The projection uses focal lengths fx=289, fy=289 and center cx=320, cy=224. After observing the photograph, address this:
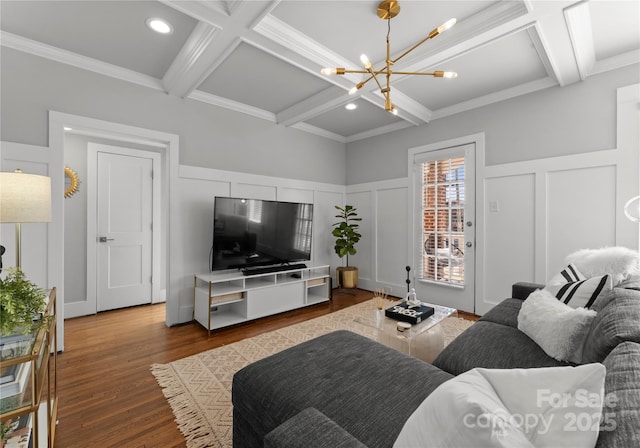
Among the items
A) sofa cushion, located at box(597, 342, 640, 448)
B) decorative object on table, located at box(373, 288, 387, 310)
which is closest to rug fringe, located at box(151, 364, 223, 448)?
sofa cushion, located at box(597, 342, 640, 448)

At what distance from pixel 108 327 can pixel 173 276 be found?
878mm

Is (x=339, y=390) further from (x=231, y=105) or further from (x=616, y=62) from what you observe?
(x=616, y=62)

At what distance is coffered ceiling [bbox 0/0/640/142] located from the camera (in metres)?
2.04

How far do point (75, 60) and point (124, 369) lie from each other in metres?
2.75

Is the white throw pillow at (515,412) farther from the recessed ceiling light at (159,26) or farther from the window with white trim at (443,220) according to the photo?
the window with white trim at (443,220)

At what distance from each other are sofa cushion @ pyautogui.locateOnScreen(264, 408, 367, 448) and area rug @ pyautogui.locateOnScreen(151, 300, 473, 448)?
38.3 inches

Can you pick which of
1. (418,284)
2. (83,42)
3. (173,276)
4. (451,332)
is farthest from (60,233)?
(418,284)

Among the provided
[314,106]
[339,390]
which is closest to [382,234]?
[314,106]

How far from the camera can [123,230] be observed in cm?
389

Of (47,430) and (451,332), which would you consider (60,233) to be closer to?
(47,430)

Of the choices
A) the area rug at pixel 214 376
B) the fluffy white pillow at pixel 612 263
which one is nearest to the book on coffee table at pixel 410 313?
the area rug at pixel 214 376

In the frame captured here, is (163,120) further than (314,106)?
No

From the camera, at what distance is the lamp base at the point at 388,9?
1995mm

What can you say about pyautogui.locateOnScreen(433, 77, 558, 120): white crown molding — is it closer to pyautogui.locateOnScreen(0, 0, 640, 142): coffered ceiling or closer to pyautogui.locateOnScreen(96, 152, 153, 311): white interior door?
pyautogui.locateOnScreen(0, 0, 640, 142): coffered ceiling
